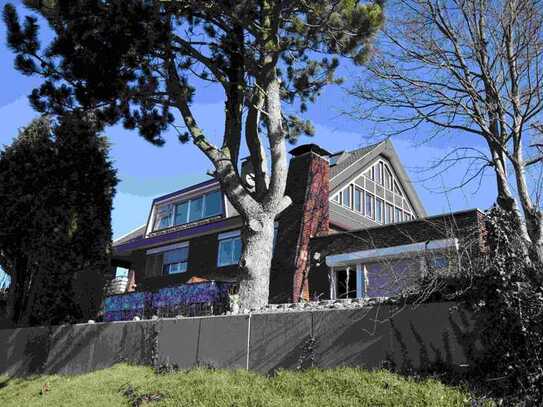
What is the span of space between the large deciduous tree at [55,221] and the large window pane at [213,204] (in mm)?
9709

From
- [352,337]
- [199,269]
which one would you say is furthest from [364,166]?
[352,337]

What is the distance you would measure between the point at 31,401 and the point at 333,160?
1885 centimetres

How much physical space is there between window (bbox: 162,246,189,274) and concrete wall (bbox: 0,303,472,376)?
13096mm

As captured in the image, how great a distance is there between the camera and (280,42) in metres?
10.8

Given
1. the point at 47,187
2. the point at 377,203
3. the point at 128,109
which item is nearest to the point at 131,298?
the point at 47,187

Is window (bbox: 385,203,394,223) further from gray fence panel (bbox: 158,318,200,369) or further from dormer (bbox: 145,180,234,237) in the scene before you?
gray fence panel (bbox: 158,318,200,369)

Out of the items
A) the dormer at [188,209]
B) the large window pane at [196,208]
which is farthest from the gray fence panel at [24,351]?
the large window pane at [196,208]

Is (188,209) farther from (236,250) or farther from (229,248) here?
(236,250)

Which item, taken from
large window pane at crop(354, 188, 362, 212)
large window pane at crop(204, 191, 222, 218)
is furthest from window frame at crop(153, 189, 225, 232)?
large window pane at crop(354, 188, 362, 212)

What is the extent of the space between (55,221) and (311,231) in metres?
8.86

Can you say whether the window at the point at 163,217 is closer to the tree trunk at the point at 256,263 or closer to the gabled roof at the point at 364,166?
the gabled roof at the point at 364,166

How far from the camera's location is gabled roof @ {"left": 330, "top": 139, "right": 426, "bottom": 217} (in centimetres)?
2270

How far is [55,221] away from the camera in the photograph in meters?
12.8

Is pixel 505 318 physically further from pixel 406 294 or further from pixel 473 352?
pixel 406 294
